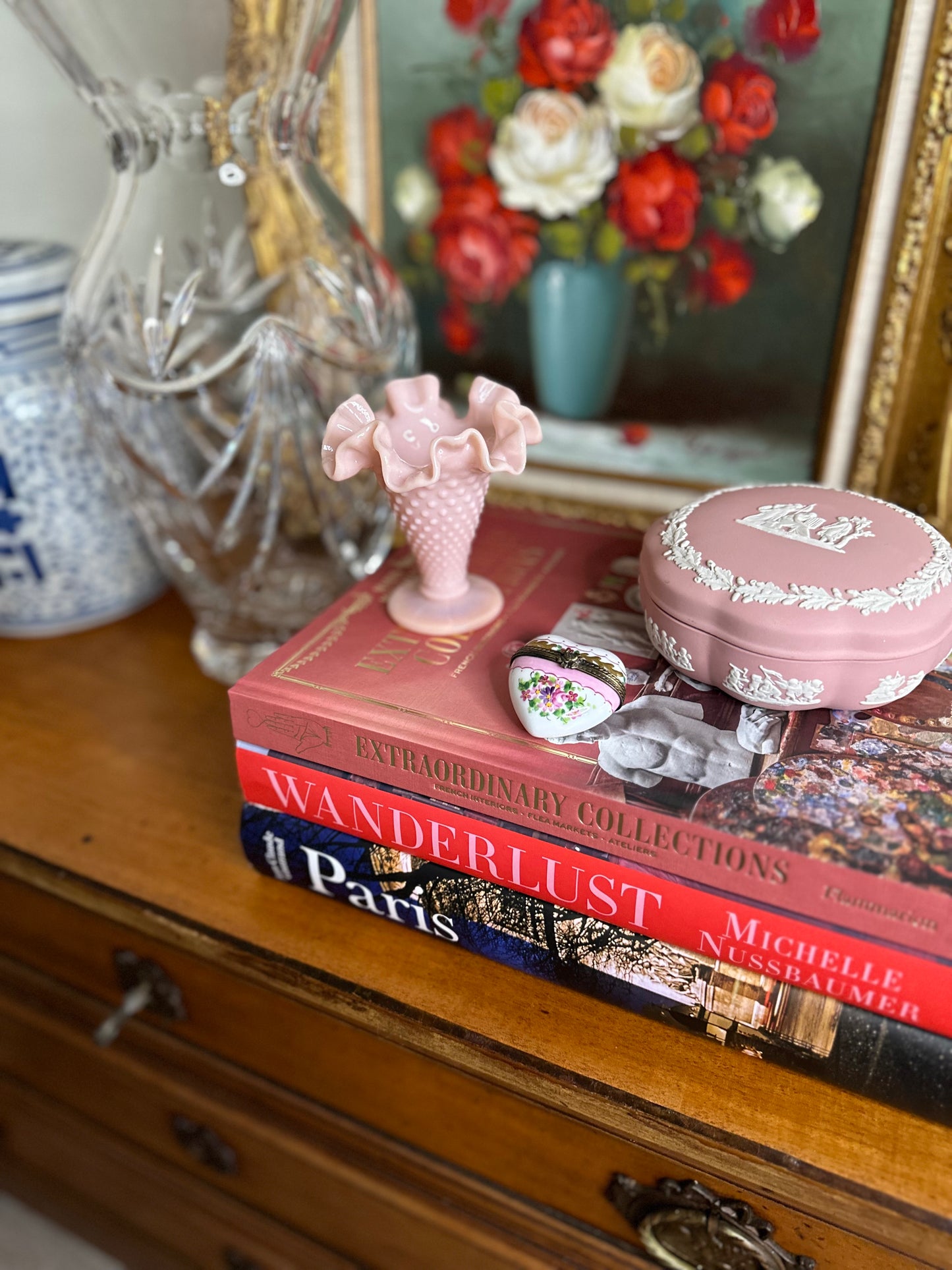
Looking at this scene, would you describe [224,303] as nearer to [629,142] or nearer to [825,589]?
[629,142]

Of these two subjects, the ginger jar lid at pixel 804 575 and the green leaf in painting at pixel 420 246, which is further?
the green leaf in painting at pixel 420 246

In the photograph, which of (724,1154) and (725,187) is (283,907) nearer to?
(724,1154)

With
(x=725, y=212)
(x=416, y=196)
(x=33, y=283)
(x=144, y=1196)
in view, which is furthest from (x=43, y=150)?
(x=144, y=1196)

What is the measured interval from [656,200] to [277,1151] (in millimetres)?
737

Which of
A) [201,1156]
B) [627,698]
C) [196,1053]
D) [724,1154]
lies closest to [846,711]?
[627,698]

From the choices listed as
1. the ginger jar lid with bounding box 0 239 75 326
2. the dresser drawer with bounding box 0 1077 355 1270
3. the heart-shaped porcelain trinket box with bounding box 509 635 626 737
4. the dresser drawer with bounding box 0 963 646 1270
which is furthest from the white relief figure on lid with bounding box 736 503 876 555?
the dresser drawer with bounding box 0 1077 355 1270

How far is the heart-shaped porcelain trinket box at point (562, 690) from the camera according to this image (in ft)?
1.51

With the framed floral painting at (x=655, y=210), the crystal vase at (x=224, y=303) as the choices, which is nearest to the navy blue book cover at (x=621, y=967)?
the crystal vase at (x=224, y=303)

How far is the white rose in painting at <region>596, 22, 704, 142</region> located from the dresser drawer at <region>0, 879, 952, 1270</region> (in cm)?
59

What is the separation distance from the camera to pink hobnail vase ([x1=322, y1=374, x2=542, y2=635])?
0.48 metres

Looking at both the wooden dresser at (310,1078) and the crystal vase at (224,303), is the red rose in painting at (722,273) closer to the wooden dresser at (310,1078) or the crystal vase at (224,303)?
the crystal vase at (224,303)

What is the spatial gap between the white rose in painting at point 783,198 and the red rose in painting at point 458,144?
199mm

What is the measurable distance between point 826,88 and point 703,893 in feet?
1.66

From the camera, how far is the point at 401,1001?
497 millimetres
